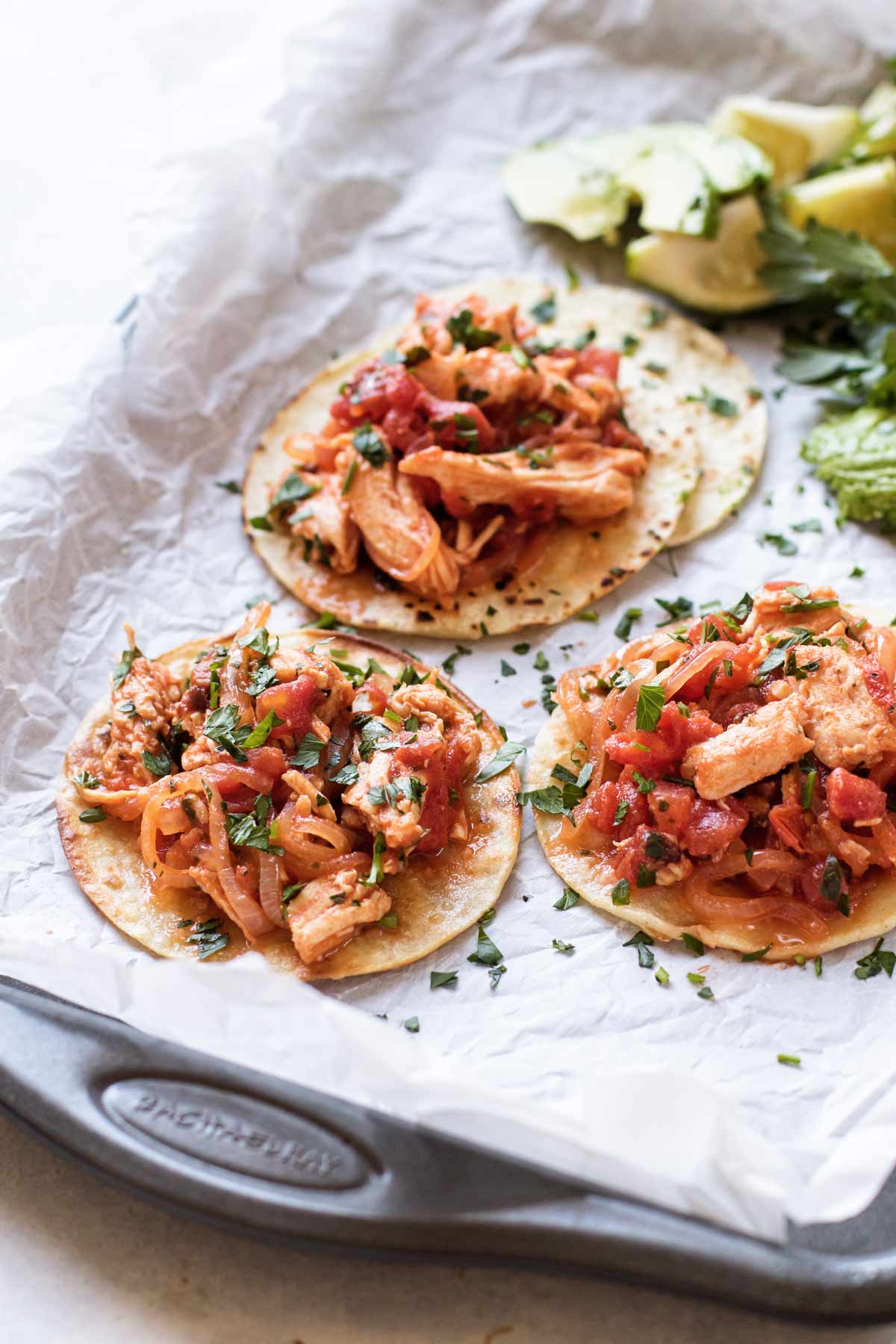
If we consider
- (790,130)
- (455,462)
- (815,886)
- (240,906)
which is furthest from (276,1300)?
(790,130)

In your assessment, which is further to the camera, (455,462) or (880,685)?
(455,462)

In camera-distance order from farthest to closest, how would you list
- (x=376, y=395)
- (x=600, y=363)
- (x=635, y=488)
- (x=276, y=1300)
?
(x=600, y=363) → (x=635, y=488) → (x=376, y=395) → (x=276, y=1300)

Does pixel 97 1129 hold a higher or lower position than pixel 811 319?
higher

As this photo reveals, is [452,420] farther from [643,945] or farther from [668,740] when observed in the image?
[643,945]

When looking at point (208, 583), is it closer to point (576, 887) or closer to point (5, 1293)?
point (576, 887)

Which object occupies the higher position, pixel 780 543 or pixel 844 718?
pixel 844 718

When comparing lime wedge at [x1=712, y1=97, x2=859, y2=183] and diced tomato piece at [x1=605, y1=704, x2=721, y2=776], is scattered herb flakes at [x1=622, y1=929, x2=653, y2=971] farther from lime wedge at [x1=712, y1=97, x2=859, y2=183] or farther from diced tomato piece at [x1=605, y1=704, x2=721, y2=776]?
lime wedge at [x1=712, y1=97, x2=859, y2=183]

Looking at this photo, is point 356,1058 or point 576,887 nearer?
point 356,1058

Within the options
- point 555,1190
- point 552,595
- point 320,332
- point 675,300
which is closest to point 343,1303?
point 555,1190
